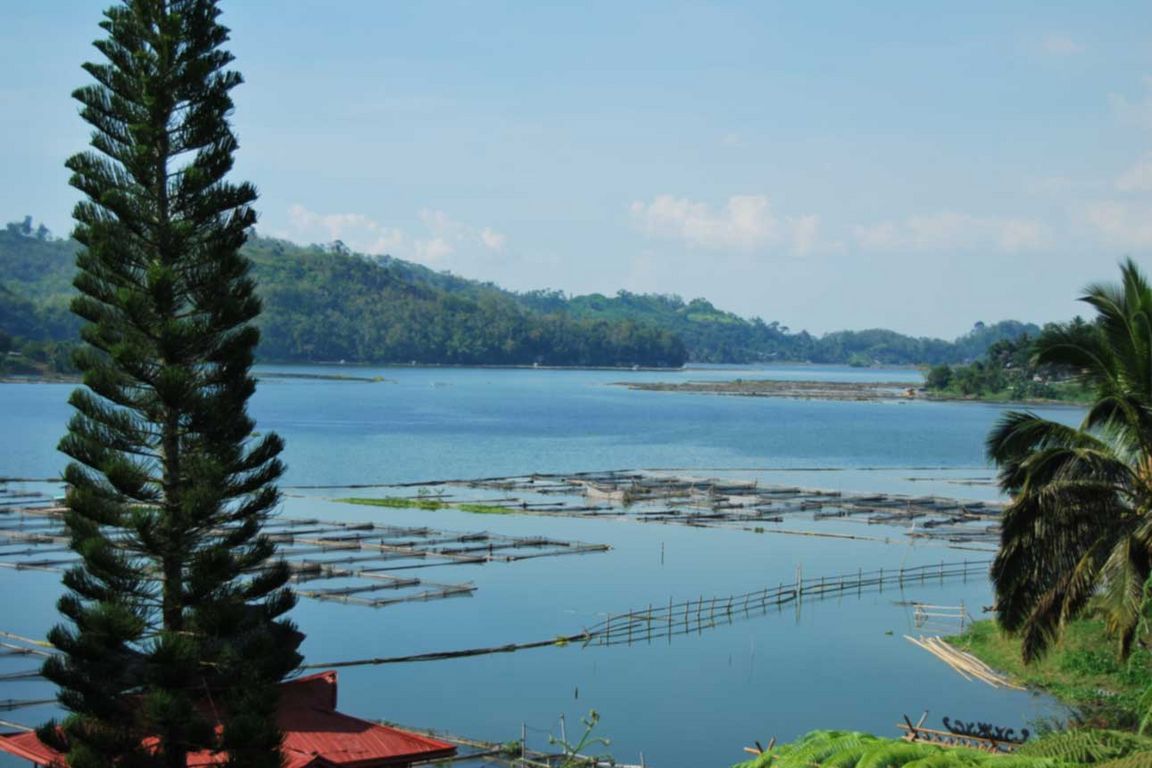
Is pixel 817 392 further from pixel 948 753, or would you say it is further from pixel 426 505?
pixel 948 753

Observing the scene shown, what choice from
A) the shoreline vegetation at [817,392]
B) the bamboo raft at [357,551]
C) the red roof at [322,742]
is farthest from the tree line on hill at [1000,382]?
the red roof at [322,742]

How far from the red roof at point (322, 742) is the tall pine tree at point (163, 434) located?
0.31m

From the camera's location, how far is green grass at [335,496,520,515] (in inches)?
1954

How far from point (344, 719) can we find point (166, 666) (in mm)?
2086

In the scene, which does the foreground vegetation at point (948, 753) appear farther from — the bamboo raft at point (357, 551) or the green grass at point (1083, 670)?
the bamboo raft at point (357, 551)

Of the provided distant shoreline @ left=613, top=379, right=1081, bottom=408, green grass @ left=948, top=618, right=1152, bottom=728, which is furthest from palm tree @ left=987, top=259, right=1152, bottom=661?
distant shoreline @ left=613, top=379, right=1081, bottom=408

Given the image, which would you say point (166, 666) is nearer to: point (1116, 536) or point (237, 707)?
point (237, 707)

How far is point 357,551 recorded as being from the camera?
39562 millimetres

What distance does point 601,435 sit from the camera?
303 feet

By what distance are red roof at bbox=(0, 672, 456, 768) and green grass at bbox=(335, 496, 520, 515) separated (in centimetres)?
3425

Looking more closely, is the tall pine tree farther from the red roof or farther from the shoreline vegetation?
the shoreline vegetation

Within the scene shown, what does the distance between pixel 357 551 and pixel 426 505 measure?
1125 centimetres

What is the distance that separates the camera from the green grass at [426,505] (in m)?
49.6

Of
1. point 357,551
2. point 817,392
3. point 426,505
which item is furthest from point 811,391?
point 357,551
